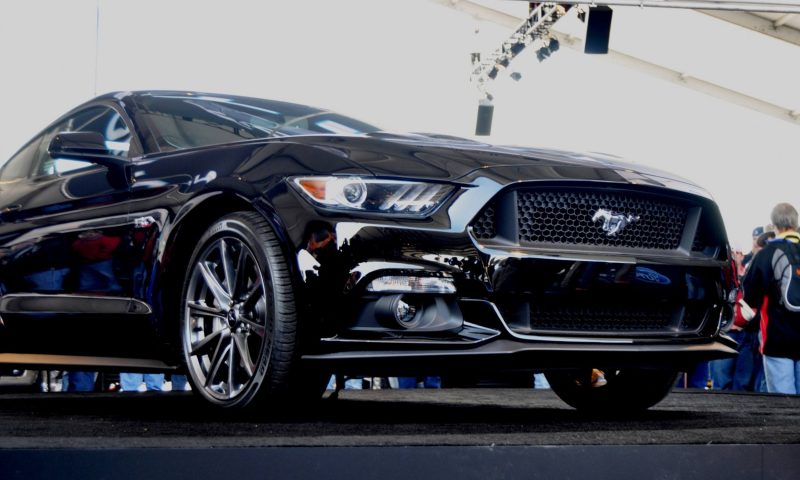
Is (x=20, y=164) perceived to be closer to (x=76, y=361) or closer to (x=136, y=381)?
(x=76, y=361)

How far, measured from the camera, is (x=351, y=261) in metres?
3.47

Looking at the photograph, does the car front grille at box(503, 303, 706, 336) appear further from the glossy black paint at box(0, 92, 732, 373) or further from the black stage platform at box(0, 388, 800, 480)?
the black stage platform at box(0, 388, 800, 480)

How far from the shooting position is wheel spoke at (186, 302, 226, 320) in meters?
3.93

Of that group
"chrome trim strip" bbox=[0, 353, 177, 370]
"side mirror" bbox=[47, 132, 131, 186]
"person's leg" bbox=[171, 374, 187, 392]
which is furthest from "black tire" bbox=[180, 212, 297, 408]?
"person's leg" bbox=[171, 374, 187, 392]

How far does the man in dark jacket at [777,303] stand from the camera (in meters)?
8.38

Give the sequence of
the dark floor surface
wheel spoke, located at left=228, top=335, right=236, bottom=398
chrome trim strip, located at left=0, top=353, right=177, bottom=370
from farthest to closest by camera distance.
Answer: chrome trim strip, located at left=0, top=353, right=177, bottom=370, wheel spoke, located at left=228, top=335, right=236, bottom=398, the dark floor surface

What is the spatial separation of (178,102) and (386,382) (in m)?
6.26

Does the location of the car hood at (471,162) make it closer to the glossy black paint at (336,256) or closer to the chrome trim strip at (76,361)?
the glossy black paint at (336,256)

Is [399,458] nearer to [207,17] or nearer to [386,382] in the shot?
[386,382]

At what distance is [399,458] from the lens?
249 centimetres

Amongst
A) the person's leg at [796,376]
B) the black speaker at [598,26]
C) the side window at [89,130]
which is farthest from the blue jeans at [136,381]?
the black speaker at [598,26]

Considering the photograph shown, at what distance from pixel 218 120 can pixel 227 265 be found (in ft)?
3.32

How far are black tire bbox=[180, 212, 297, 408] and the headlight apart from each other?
0.79 feet

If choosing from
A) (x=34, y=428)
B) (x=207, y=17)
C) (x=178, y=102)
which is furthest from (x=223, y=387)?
(x=207, y=17)
